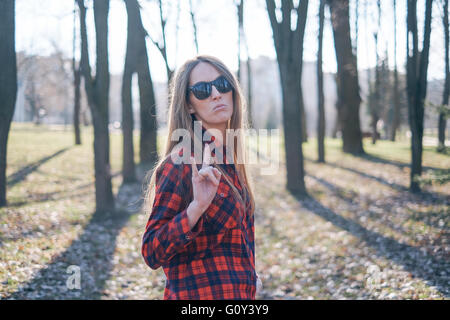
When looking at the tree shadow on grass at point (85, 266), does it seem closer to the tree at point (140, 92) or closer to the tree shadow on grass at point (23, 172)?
the tree at point (140, 92)

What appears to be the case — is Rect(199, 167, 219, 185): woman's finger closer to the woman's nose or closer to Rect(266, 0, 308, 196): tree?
the woman's nose

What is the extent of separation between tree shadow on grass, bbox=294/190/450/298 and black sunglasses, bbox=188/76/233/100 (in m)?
4.62

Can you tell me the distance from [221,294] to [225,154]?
0.82 metres

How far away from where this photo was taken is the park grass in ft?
20.3

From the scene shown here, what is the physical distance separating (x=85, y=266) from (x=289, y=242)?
427cm

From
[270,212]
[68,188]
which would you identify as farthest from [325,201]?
[68,188]

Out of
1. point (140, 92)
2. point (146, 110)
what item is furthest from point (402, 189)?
point (140, 92)

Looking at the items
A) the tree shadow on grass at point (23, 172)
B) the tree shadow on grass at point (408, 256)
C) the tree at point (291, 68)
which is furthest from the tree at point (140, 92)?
the tree shadow on grass at point (408, 256)

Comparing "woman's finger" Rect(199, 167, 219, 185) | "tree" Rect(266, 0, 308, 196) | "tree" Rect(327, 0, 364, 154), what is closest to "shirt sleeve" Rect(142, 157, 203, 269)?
"woman's finger" Rect(199, 167, 219, 185)

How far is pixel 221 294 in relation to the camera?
2.08 m

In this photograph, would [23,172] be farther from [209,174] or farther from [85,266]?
[209,174]

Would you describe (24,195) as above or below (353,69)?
below

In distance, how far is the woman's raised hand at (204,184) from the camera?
72.9 inches
